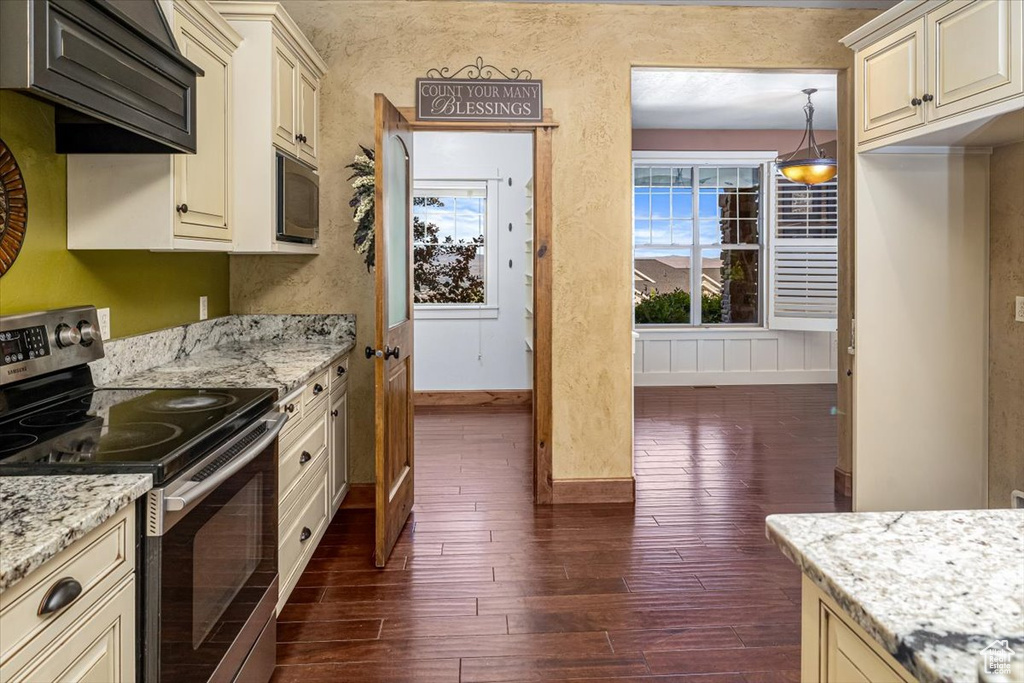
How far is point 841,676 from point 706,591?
196 cm

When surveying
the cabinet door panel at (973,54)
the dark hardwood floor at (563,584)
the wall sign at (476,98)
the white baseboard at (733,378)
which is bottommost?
the dark hardwood floor at (563,584)

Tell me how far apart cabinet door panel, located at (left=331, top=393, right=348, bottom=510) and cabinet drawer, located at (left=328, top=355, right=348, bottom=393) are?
0.06 m

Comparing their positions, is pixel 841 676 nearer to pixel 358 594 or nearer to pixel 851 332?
pixel 358 594

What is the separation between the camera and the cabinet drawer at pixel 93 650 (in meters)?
1.05

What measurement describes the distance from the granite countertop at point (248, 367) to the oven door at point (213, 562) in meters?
0.38

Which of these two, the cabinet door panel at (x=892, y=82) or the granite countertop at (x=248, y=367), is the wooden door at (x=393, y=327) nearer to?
the granite countertop at (x=248, y=367)

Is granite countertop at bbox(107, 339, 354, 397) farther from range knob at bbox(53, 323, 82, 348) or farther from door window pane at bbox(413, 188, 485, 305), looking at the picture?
door window pane at bbox(413, 188, 485, 305)

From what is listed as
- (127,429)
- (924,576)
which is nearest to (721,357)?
(127,429)

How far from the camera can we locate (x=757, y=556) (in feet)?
10.3

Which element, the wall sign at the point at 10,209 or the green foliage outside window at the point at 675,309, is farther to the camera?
the green foliage outside window at the point at 675,309

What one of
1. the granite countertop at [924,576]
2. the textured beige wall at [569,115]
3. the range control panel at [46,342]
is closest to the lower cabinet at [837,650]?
the granite countertop at [924,576]

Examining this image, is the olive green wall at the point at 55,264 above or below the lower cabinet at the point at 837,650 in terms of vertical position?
above

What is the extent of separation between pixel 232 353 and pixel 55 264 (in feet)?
3.39

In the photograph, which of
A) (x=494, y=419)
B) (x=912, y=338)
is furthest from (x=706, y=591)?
(x=494, y=419)
